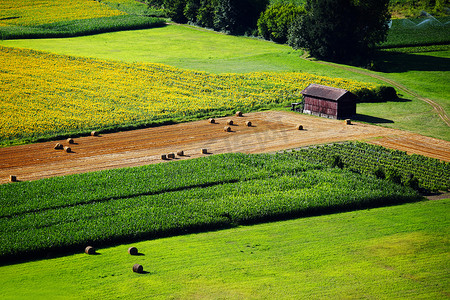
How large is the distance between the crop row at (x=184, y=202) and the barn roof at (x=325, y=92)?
19199 millimetres

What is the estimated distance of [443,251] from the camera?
32.5 meters

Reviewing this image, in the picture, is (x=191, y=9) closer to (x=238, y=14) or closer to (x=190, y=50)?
(x=238, y=14)

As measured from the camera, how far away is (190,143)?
2199 inches

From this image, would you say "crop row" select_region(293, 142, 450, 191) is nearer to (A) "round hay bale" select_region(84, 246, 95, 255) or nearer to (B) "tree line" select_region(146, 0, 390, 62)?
(A) "round hay bale" select_region(84, 246, 95, 255)

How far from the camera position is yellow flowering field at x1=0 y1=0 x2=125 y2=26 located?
128 metres

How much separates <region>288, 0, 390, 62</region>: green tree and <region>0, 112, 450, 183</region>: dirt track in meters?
33.3

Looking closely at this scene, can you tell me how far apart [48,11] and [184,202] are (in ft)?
380

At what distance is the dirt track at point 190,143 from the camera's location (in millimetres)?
49594

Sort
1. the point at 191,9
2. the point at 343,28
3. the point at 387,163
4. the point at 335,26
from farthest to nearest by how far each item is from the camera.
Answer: the point at 191,9 → the point at 343,28 → the point at 335,26 → the point at 387,163

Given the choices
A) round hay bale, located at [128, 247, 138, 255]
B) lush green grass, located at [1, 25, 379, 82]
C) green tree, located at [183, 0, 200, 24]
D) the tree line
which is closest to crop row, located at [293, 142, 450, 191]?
round hay bale, located at [128, 247, 138, 255]

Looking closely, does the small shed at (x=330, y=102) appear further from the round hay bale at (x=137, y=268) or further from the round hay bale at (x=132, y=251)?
the round hay bale at (x=137, y=268)

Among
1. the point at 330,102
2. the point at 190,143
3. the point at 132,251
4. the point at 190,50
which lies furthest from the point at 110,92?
the point at 132,251

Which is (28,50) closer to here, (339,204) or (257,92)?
(257,92)

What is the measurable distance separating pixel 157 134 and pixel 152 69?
3603 cm
